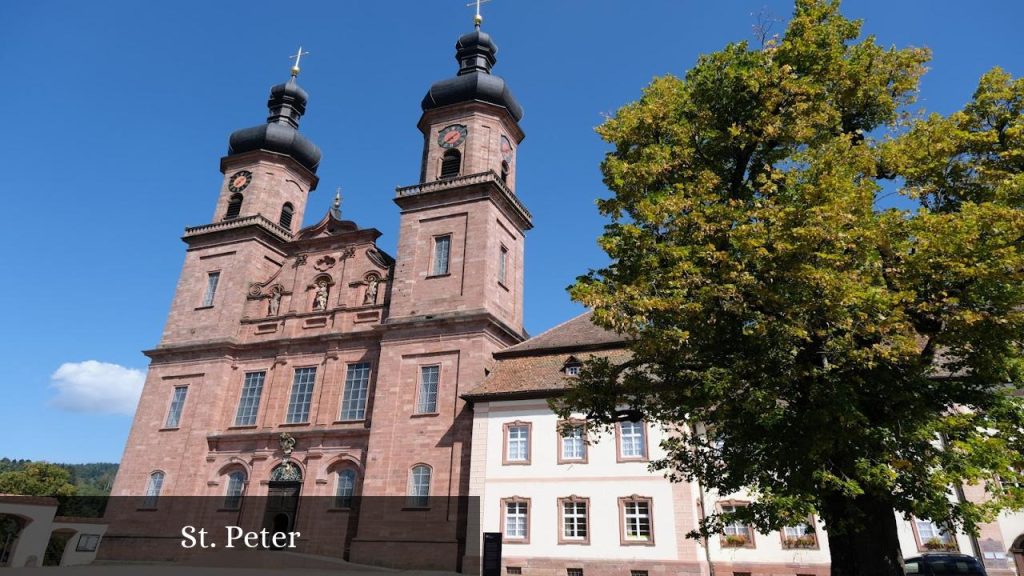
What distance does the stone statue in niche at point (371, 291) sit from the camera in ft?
100

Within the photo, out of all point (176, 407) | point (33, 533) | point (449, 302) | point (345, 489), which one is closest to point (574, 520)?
point (345, 489)

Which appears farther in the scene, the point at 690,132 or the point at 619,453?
the point at 619,453

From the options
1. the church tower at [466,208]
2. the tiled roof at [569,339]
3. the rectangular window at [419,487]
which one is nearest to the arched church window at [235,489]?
the rectangular window at [419,487]

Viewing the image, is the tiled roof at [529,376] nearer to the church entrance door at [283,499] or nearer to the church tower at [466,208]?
the church tower at [466,208]

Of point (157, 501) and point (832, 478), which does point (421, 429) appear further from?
point (832, 478)

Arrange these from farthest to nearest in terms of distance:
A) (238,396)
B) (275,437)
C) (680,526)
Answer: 1. (238,396)
2. (275,437)
3. (680,526)

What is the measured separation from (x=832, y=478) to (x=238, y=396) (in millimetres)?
28075

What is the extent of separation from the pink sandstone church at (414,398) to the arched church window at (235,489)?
0.31ft

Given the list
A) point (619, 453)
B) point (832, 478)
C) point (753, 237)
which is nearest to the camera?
point (832, 478)

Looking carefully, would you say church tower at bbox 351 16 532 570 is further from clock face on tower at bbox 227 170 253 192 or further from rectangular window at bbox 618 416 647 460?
clock face on tower at bbox 227 170 253 192

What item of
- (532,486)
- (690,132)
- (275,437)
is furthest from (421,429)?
(690,132)

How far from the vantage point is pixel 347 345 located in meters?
29.7

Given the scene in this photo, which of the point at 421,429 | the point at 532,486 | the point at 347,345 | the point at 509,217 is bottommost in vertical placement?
the point at 532,486

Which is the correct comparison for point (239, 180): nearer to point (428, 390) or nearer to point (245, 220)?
point (245, 220)
